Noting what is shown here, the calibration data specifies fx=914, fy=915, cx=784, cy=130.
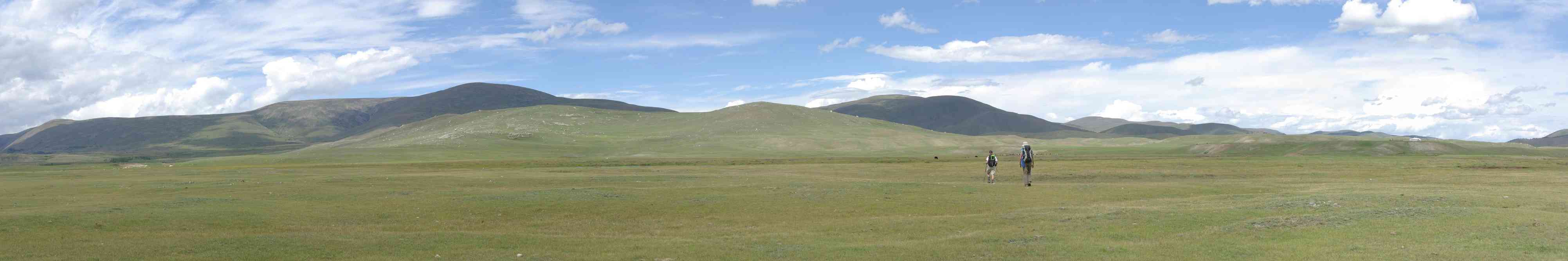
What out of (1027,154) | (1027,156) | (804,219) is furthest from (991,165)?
(804,219)

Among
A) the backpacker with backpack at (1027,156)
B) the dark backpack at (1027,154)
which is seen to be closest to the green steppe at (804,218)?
the backpacker with backpack at (1027,156)

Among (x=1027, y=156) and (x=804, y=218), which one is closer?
(x=804, y=218)

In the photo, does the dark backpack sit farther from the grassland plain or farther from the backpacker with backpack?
the grassland plain

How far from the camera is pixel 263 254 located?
22.1 metres

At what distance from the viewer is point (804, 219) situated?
3131 centimetres

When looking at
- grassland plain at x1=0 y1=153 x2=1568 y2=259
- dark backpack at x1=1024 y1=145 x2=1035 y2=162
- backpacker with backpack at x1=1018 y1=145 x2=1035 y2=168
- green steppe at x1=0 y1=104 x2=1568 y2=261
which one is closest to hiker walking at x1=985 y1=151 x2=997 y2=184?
green steppe at x1=0 y1=104 x2=1568 y2=261

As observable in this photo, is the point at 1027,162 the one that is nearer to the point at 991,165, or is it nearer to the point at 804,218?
the point at 991,165

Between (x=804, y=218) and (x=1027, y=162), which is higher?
(x=1027, y=162)

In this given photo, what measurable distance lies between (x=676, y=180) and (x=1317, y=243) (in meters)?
39.7

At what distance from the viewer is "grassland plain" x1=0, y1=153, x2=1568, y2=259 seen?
2178 cm

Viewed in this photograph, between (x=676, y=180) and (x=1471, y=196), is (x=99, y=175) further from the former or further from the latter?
(x=1471, y=196)

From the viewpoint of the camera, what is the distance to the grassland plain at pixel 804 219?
21.8 meters

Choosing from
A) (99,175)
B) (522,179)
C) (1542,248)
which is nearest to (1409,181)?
(1542,248)

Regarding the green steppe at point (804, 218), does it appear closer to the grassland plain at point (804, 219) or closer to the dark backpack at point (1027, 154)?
the grassland plain at point (804, 219)
